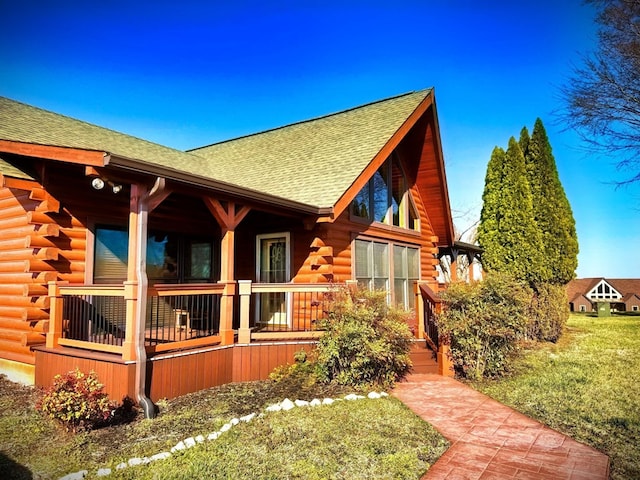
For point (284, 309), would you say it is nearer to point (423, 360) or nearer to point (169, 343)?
point (423, 360)

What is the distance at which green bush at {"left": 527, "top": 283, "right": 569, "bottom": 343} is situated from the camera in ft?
43.1

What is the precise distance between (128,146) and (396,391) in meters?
9.30

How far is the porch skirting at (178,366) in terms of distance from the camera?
6.22m

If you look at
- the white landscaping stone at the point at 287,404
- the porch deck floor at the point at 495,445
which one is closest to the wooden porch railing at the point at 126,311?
the white landscaping stone at the point at 287,404

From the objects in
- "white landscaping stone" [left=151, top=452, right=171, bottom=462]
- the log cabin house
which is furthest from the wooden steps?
"white landscaping stone" [left=151, top=452, right=171, bottom=462]

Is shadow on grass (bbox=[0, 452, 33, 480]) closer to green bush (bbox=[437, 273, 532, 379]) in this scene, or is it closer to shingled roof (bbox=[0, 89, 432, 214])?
shingled roof (bbox=[0, 89, 432, 214])

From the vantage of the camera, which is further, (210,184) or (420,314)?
(420,314)

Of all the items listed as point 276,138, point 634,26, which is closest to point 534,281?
point 634,26

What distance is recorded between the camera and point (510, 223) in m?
14.1

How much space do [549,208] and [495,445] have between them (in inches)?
458

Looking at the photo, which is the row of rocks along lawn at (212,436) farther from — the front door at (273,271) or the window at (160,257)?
the window at (160,257)

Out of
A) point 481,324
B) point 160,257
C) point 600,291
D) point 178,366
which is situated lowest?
point 178,366

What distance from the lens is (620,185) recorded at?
15.4 m

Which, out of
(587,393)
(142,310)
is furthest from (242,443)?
(587,393)
